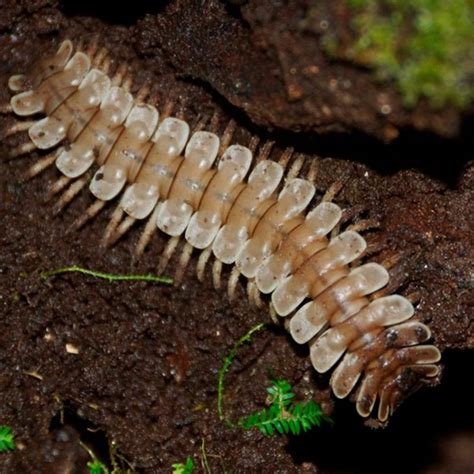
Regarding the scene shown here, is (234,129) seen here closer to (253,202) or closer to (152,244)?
(253,202)

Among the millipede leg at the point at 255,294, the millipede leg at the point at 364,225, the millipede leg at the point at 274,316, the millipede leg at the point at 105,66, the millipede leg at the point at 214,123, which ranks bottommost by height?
the millipede leg at the point at 274,316

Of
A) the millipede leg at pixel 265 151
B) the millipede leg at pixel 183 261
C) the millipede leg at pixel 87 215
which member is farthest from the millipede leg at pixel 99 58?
the millipede leg at pixel 183 261

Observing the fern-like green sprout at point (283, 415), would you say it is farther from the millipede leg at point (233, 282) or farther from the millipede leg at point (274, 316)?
the millipede leg at point (233, 282)

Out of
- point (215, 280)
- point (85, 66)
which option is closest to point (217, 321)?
point (215, 280)

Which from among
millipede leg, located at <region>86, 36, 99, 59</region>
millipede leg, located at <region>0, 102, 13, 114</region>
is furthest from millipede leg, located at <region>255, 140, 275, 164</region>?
millipede leg, located at <region>0, 102, 13, 114</region>

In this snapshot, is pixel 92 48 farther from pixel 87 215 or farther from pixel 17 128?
pixel 87 215
